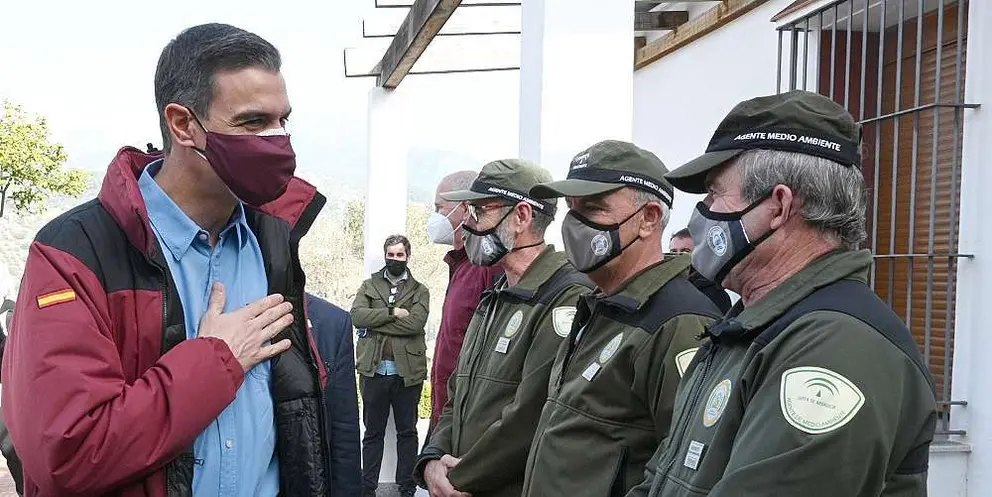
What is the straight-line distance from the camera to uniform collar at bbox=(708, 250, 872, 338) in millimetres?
1858

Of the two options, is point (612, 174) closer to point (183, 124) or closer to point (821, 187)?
point (821, 187)

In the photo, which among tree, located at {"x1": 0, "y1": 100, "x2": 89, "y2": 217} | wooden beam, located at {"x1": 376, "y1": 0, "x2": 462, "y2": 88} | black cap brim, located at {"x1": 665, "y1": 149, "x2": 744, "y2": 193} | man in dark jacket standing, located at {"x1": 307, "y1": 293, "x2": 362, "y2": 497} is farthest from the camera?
tree, located at {"x1": 0, "y1": 100, "x2": 89, "y2": 217}

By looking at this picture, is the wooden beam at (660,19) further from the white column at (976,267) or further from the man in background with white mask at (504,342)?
the man in background with white mask at (504,342)

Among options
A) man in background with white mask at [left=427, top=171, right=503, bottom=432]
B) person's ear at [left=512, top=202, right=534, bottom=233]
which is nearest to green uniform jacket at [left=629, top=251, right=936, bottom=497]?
person's ear at [left=512, top=202, right=534, bottom=233]

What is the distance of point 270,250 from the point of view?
84.5 inches

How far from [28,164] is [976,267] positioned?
1688 centimetres

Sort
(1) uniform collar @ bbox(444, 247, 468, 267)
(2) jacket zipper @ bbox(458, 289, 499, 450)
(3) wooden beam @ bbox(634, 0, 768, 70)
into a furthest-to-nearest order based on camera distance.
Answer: (3) wooden beam @ bbox(634, 0, 768, 70), (1) uniform collar @ bbox(444, 247, 468, 267), (2) jacket zipper @ bbox(458, 289, 499, 450)

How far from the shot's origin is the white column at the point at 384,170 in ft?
31.2

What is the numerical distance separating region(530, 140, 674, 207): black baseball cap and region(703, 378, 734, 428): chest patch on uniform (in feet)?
3.76

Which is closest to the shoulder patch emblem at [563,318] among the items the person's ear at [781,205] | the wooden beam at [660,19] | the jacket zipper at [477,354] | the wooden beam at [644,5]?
the jacket zipper at [477,354]

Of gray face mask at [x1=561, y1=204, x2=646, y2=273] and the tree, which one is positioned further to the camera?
the tree

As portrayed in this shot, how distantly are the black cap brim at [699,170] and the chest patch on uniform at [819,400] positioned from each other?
56 cm

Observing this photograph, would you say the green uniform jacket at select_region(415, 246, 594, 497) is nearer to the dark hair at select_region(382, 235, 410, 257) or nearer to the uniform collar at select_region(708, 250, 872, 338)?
the uniform collar at select_region(708, 250, 872, 338)

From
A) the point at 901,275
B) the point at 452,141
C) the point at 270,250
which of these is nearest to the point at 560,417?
the point at 270,250
